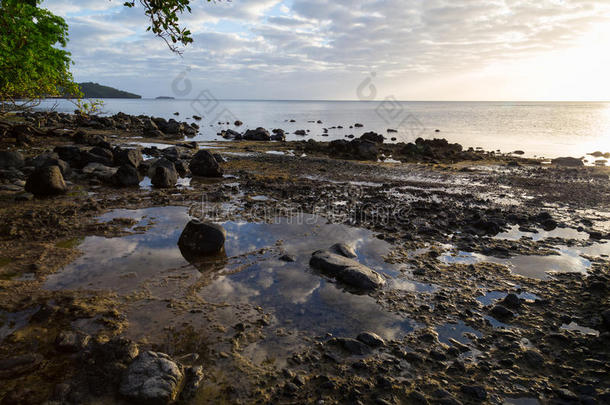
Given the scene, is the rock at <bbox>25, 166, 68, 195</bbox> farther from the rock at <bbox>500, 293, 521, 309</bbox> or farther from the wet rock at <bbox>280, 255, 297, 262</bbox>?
the rock at <bbox>500, 293, 521, 309</bbox>

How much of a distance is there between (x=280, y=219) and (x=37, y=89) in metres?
14.2

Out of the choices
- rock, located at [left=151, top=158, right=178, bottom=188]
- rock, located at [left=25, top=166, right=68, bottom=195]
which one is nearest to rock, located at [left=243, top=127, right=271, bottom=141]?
rock, located at [left=151, top=158, right=178, bottom=188]

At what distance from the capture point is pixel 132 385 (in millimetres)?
3639

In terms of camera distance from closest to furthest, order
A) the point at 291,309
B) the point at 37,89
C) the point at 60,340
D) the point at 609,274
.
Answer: the point at 60,340, the point at 291,309, the point at 609,274, the point at 37,89

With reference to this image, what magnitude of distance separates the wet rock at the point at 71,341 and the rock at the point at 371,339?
149 inches

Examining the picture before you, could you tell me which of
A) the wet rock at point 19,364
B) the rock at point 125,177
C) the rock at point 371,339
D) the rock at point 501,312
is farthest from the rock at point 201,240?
the rock at point 125,177

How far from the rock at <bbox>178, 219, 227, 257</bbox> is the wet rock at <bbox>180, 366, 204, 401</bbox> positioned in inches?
140

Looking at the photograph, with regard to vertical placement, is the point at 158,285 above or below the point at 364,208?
below

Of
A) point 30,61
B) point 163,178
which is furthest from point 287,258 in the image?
point 30,61

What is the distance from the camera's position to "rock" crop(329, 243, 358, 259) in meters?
7.54

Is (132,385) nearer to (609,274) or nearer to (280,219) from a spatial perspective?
(280,219)

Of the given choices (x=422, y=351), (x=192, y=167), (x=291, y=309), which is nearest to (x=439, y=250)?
(x=422, y=351)

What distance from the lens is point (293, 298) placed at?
5836mm

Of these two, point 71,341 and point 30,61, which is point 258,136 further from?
point 71,341
